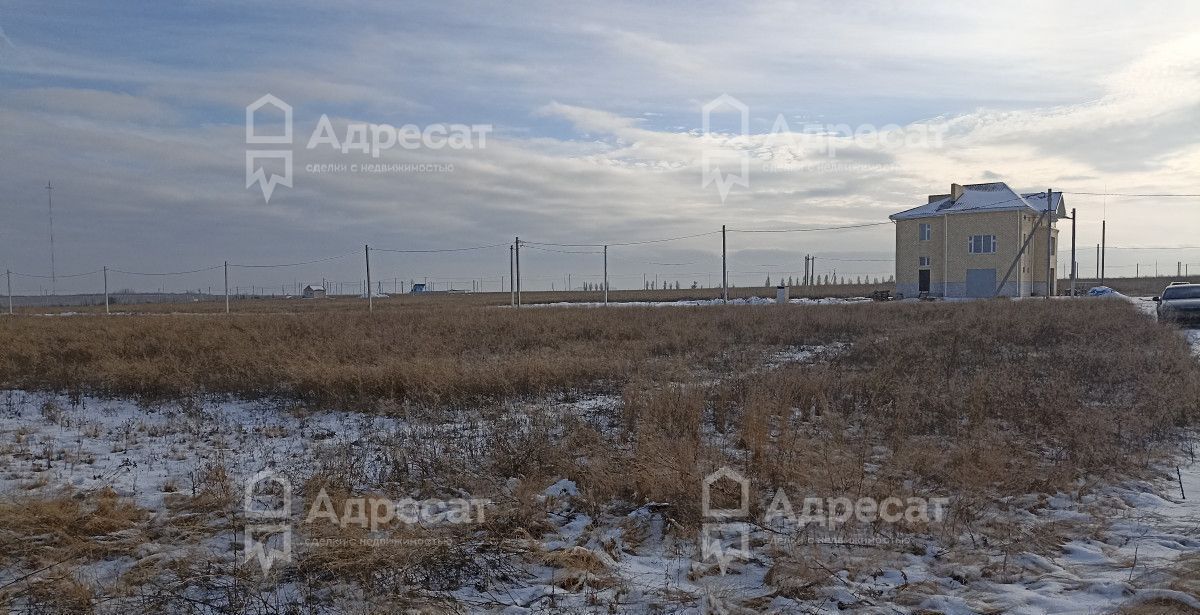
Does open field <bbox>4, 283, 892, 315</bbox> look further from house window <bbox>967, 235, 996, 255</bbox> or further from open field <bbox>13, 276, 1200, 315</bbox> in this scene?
house window <bbox>967, 235, 996, 255</bbox>

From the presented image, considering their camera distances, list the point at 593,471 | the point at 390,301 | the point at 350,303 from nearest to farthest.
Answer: the point at 593,471, the point at 350,303, the point at 390,301

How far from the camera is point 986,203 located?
42.8 metres

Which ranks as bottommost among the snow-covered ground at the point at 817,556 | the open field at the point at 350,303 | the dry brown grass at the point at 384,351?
the snow-covered ground at the point at 817,556

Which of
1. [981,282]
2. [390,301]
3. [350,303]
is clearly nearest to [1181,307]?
[981,282]

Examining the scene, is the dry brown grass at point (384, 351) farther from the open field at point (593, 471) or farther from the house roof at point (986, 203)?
the house roof at point (986, 203)

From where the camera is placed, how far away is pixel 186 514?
5.56m

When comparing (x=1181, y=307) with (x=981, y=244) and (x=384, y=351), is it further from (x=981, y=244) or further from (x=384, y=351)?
(x=384, y=351)

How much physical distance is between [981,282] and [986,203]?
481cm

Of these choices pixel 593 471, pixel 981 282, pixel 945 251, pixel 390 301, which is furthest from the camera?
pixel 390 301

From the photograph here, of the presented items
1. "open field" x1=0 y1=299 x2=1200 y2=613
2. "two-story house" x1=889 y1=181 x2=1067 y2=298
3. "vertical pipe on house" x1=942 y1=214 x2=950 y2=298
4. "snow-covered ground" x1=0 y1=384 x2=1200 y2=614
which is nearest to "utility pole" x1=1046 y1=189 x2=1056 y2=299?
"two-story house" x1=889 y1=181 x2=1067 y2=298

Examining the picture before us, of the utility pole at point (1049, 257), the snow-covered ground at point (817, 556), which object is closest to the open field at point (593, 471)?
the snow-covered ground at point (817, 556)

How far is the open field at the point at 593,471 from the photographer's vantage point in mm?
4391

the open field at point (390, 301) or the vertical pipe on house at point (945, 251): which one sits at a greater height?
the vertical pipe on house at point (945, 251)

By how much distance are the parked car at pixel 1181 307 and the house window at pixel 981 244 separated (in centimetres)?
1858
